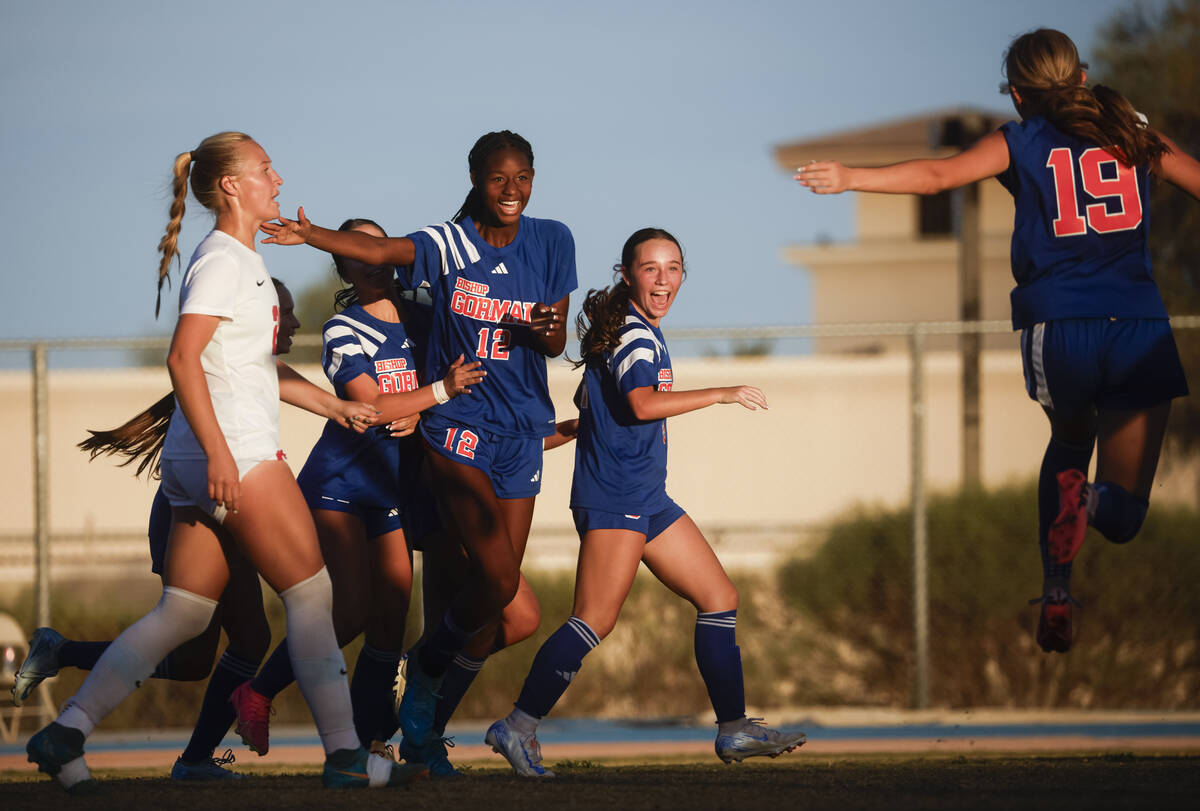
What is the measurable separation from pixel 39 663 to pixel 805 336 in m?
6.18

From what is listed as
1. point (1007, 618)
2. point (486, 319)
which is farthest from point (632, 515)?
point (1007, 618)

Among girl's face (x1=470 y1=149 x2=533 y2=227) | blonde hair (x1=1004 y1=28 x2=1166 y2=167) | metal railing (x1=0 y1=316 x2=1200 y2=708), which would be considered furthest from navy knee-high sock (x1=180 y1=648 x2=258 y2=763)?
metal railing (x1=0 y1=316 x2=1200 y2=708)

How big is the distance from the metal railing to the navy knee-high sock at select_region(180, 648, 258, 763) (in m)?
4.05

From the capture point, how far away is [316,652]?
13.6 ft

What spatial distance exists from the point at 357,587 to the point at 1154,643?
6.85m

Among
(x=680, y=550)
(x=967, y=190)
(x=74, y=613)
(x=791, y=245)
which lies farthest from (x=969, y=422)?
(x=791, y=245)

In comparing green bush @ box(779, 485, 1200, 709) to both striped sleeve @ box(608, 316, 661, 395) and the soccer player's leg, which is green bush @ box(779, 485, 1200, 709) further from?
striped sleeve @ box(608, 316, 661, 395)

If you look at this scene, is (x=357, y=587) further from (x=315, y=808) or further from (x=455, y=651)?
(x=315, y=808)

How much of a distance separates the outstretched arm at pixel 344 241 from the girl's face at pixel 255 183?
11cm

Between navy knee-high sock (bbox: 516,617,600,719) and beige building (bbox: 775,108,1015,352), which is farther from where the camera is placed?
beige building (bbox: 775,108,1015,352)

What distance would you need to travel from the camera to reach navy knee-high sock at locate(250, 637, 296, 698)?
5023 mm

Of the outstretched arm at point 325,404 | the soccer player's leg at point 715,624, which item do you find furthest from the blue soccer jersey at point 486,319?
the soccer player's leg at point 715,624

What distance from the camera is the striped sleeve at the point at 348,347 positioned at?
206 inches

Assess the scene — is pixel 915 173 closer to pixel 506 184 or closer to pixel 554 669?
pixel 506 184
